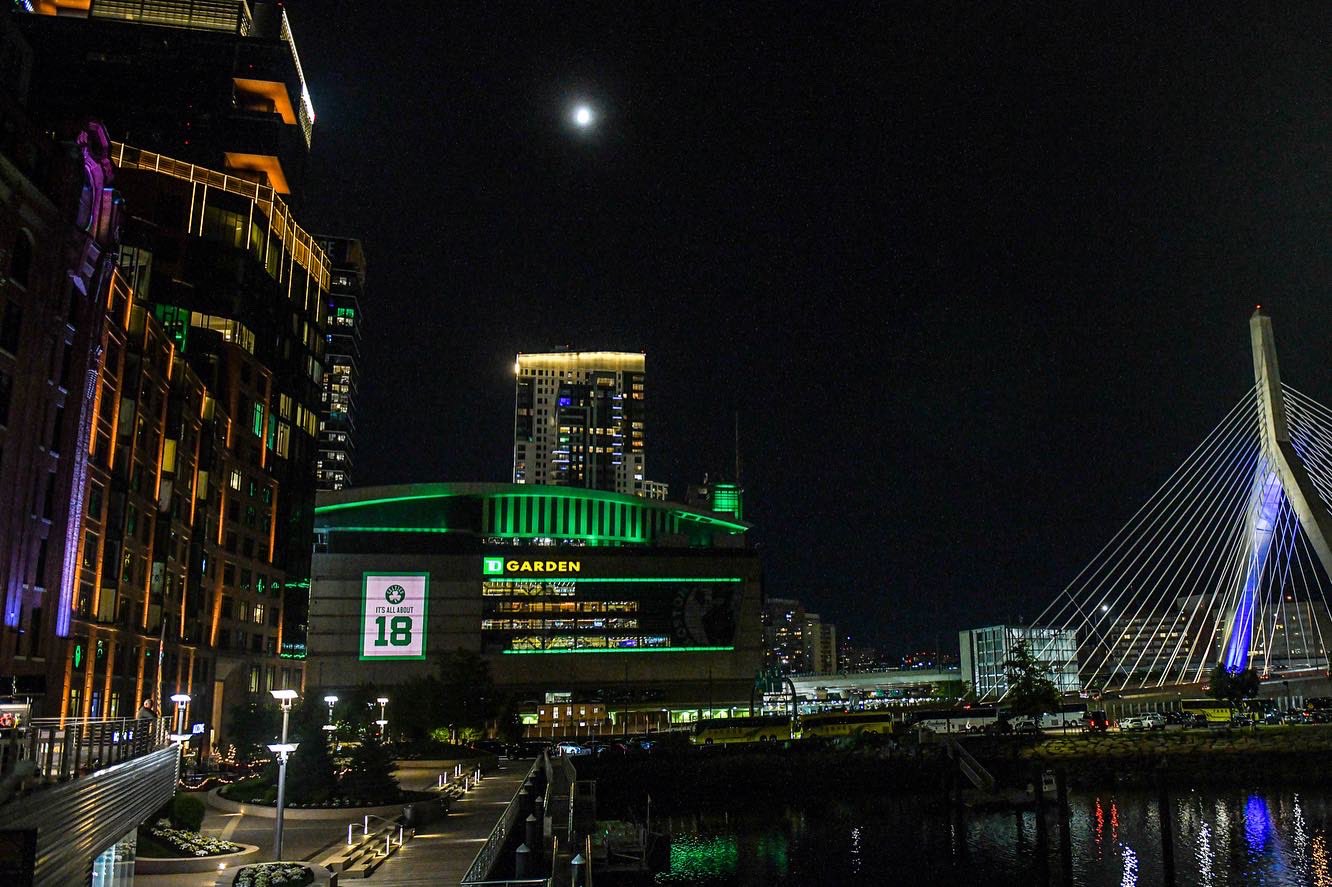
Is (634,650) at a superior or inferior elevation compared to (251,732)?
superior

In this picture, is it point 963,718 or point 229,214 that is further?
point 963,718

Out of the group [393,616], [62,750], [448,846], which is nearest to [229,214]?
[393,616]

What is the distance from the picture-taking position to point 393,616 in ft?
405

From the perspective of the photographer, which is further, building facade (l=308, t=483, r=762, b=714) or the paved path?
building facade (l=308, t=483, r=762, b=714)

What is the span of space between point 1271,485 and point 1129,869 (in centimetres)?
4838

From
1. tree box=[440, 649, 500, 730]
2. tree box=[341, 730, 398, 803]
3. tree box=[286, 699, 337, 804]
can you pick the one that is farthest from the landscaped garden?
tree box=[440, 649, 500, 730]

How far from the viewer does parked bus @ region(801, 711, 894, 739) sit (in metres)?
96.4

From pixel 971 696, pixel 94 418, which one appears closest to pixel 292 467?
pixel 94 418

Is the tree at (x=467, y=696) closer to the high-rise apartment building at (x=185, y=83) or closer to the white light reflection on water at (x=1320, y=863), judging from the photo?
the white light reflection on water at (x=1320, y=863)

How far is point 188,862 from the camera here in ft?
88.8

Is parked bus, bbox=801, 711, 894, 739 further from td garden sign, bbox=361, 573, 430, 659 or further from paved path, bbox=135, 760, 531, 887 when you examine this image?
paved path, bbox=135, 760, 531, 887

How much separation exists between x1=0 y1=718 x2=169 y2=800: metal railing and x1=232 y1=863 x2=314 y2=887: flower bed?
3464 millimetres

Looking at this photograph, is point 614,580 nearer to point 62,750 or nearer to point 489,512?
point 489,512

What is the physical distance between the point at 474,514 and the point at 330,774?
97144 millimetres
